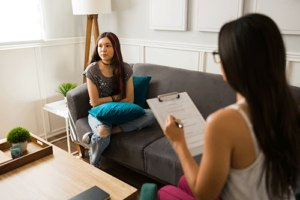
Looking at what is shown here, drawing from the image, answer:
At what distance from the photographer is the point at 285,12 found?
1908 millimetres

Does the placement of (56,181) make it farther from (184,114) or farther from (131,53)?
(131,53)

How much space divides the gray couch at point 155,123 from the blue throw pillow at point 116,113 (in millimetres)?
137

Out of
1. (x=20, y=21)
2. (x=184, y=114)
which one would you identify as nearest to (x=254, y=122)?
(x=184, y=114)

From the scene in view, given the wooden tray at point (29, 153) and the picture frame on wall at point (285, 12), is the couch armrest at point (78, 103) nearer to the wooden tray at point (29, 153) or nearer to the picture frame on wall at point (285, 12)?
the wooden tray at point (29, 153)

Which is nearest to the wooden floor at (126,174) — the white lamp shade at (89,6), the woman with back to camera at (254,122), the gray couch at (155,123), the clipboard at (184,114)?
the gray couch at (155,123)

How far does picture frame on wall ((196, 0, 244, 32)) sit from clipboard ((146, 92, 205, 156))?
1.21 meters

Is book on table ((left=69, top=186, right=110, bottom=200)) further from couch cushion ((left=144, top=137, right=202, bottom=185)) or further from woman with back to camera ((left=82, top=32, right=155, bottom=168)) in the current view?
woman with back to camera ((left=82, top=32, right=155, bottom=168))

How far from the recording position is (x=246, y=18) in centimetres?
75

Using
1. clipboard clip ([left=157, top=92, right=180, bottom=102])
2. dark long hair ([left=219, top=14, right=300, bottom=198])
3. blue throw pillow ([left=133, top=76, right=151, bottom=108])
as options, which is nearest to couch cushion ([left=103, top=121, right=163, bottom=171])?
blue throw pillow ([left=133, top=76, right=151, bottom=108])

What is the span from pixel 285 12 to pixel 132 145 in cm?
149

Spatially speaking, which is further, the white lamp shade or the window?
the white lamp shade

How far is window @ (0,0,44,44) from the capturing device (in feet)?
8.15

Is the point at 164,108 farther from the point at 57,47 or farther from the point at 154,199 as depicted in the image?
the point at 57,47

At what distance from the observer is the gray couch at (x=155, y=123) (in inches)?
68.4
